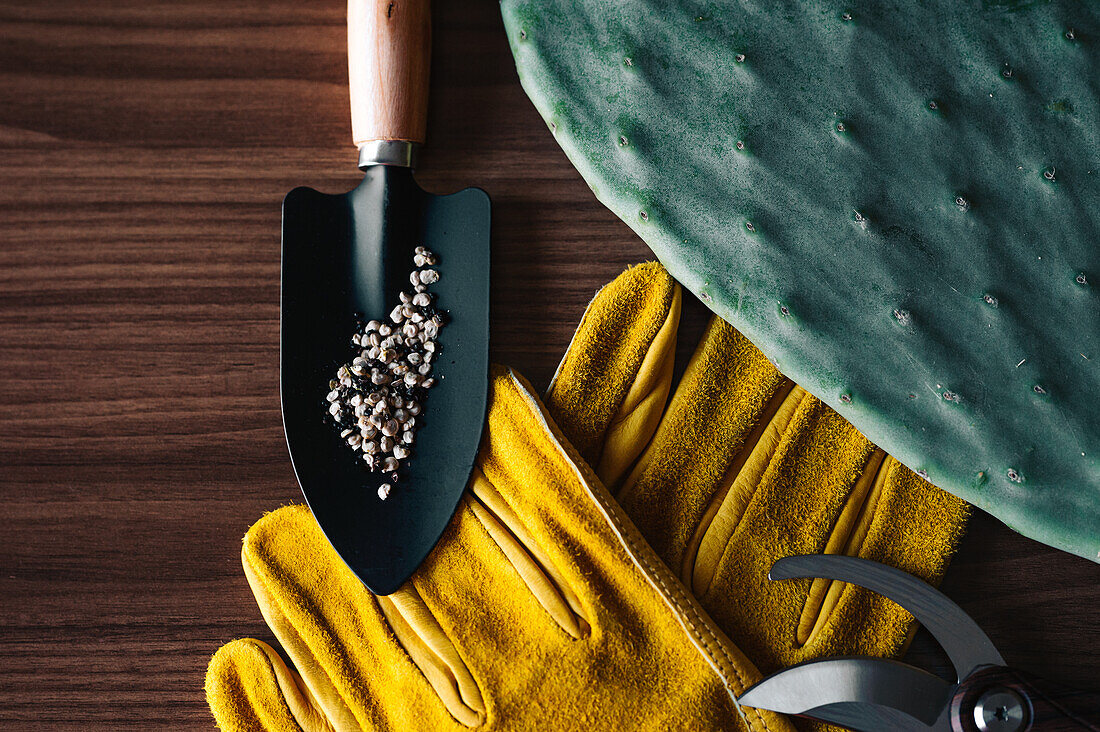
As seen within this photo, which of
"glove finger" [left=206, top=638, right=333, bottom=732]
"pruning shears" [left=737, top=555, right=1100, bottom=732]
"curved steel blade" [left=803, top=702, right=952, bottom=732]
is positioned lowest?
"glove finger" [left=206, top=638, right=333, bottom=732]

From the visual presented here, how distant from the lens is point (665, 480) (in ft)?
1.93

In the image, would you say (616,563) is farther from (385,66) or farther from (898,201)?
(385,66)

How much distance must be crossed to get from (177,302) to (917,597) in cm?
67

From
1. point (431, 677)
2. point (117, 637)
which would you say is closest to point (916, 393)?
point (431, 677)

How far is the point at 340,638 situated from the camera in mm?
583

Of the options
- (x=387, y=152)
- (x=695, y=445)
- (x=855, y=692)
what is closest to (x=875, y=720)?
(x=855, y=692)

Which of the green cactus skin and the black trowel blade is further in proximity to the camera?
the black trowel blade

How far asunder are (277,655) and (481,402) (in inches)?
10.8

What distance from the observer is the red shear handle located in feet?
1.65

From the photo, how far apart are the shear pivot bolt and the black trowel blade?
1.39 ft

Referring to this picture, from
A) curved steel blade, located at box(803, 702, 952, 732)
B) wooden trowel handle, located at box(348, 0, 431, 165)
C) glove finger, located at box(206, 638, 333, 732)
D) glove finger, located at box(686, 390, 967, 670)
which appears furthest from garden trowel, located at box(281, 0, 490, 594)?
curved steel blade, located at box(803, 702, 952, 732)

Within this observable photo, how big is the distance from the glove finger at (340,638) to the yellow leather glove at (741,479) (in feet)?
0.70

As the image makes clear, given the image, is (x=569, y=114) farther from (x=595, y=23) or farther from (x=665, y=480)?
(x=665, y=480)

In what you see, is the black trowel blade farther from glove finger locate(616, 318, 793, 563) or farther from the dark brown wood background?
glove finger locate(616, 318, 793, 563)
